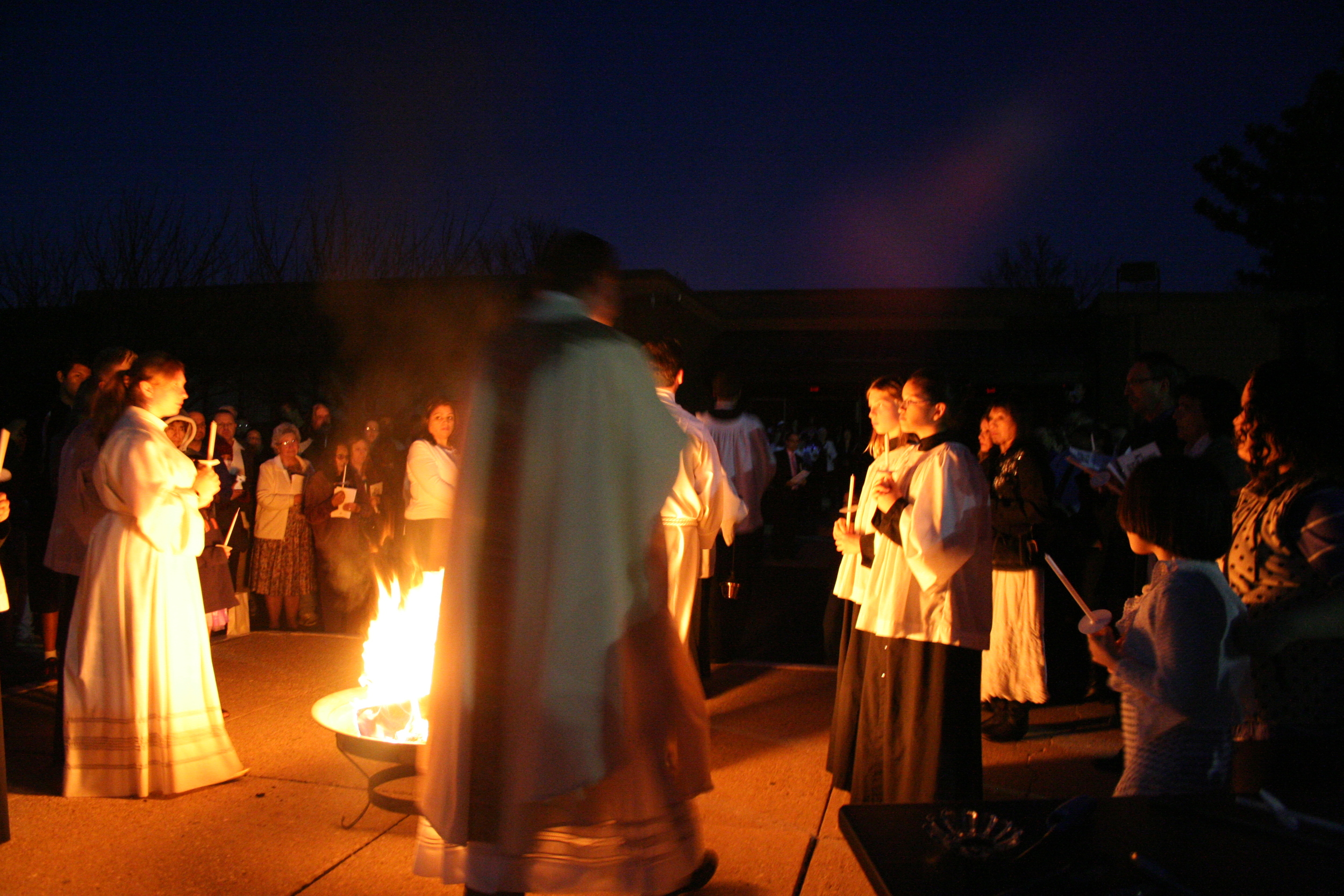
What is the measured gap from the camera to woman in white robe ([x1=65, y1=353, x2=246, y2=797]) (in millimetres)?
4043

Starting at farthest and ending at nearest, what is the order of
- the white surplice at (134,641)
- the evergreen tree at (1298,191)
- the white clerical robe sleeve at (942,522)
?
1. the evergreen tree at (1298,191)
2. the white surplice at (134,641)
3. the white clerical robe sleeve at (942,522)

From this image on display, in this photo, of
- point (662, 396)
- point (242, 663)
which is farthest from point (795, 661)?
point (242, 663)

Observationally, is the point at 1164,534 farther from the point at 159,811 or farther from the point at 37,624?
the point at 37,624

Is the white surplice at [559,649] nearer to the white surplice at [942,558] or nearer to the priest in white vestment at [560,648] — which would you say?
the priest in white vestment at [560,648]

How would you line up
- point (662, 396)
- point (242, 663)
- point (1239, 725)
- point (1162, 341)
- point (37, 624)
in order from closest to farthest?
point (1239, 725) < point (662, 396) < point (242, 663) < point (37, 624) < point (1162, 341)

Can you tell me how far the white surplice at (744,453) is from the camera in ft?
23.9

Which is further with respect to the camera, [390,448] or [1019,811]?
[390,448]

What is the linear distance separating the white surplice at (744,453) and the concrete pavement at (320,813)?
1.88m

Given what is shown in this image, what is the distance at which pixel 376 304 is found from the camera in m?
18.9

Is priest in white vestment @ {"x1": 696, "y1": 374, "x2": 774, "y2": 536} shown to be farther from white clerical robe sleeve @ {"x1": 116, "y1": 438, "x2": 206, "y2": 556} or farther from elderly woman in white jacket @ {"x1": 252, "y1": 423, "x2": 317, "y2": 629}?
white clerical robe sleeve @ {"x1": 116, "y1": 438, "x2": 206, "y2": 556}

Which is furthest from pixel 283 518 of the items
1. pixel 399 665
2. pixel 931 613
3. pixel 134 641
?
pixel 931 613

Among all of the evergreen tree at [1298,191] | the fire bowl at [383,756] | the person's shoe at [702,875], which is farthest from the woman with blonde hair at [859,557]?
the evergreen tree at [1298,191]

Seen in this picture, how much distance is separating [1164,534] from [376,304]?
59.9 feet

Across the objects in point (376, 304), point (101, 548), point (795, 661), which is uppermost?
point (376, 304)
